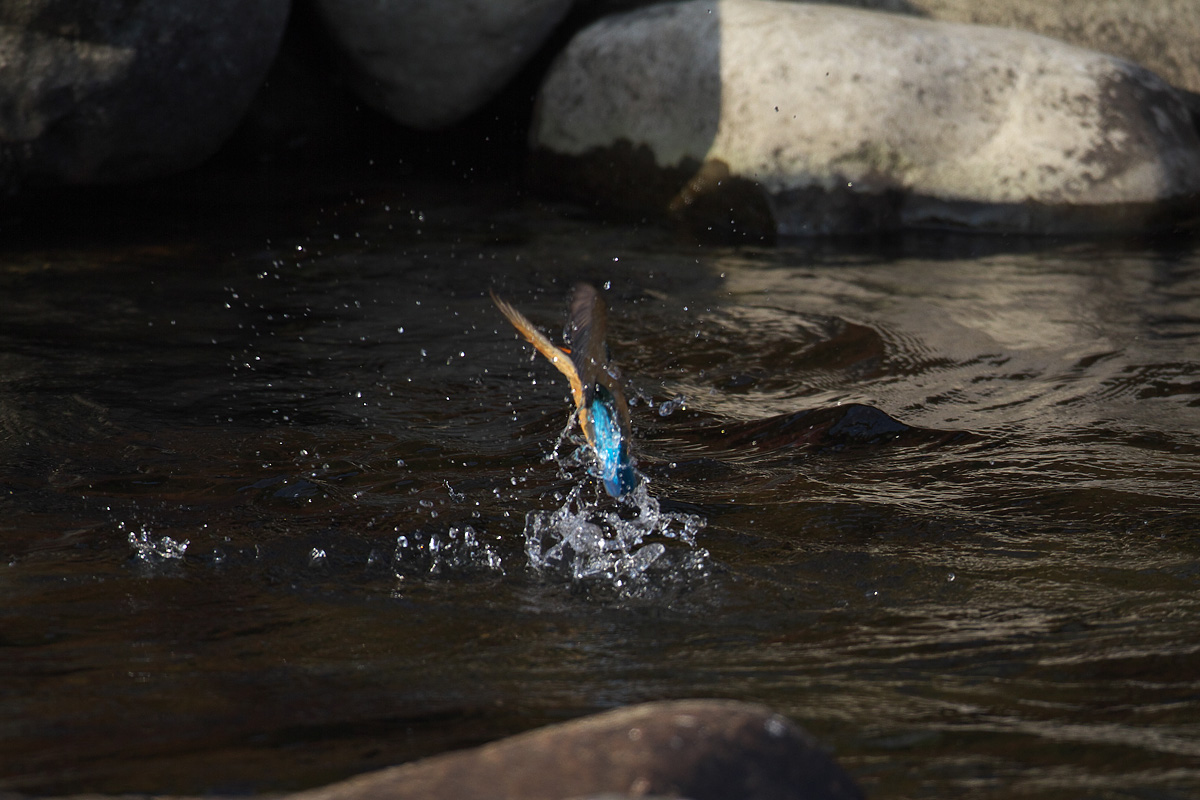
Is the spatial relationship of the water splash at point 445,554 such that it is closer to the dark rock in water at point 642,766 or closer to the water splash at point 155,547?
the water splash at point 155,547

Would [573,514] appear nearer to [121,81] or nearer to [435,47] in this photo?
[121,81]

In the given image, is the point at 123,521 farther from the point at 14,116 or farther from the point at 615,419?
the point at 14,116

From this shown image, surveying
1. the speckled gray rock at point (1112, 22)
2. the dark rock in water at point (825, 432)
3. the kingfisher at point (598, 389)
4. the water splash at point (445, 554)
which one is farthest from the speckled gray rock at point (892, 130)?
the water splash at point (445, 554)

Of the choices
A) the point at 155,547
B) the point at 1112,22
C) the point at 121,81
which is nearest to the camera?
the point at 155,547

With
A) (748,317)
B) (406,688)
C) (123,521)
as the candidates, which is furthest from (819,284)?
(406,688)

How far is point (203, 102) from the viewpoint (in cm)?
660

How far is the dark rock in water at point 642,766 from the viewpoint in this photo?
1.73 metres

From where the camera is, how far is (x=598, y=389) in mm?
2957

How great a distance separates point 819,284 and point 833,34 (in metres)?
1.76

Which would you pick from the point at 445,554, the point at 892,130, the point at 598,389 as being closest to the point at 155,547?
the point at 445,554

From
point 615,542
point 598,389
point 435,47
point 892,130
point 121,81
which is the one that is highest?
point 435,47

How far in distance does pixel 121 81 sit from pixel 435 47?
1906mm

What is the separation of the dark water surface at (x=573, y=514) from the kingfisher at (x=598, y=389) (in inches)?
8.8

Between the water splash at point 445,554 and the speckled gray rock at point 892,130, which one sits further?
the speckled gray rock at point 892,130
